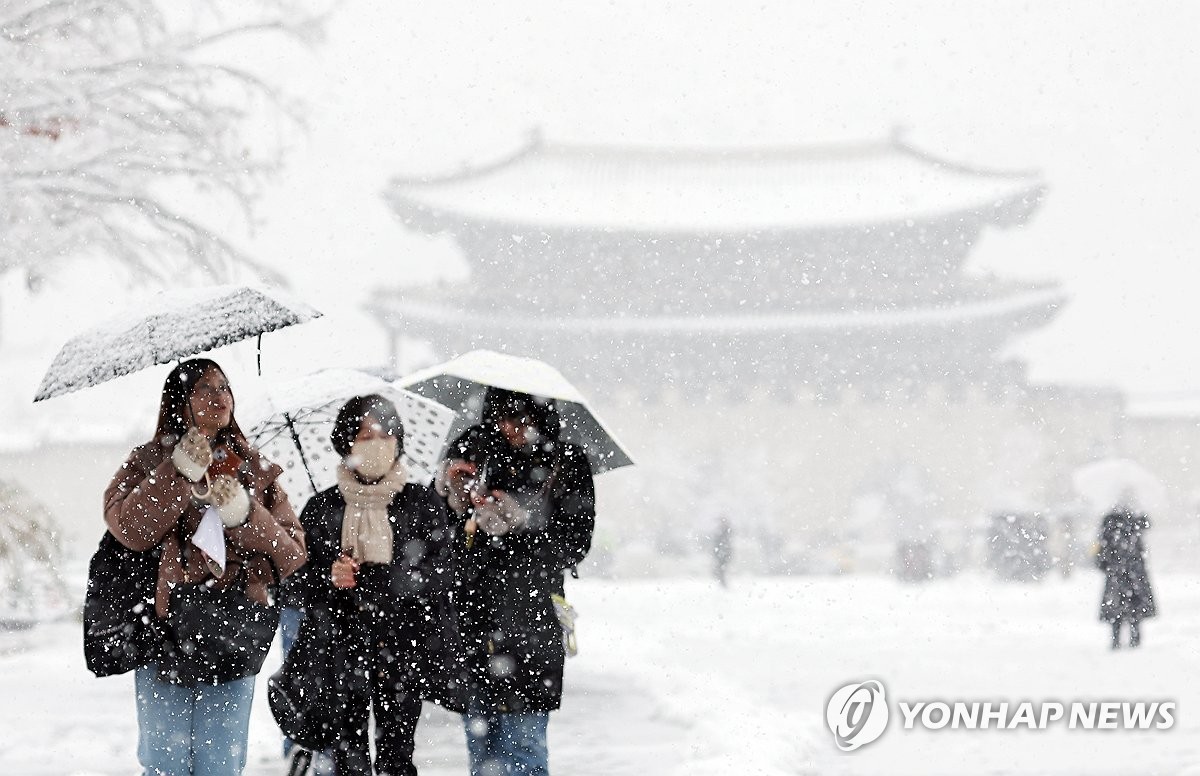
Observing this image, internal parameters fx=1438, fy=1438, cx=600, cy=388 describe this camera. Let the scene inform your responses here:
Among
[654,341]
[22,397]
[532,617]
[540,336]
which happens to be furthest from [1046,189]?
[22,397]

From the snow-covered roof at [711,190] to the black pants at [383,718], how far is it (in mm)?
24143

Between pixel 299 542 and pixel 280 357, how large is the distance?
49341mm

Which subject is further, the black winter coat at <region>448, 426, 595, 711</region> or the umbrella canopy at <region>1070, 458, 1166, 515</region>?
the umbrella canopy at <region>1070, 458, 1166, 515</region>

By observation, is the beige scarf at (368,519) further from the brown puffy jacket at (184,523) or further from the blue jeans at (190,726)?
the blue jeans at (190,726)

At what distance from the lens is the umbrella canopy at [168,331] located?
3.21 meters

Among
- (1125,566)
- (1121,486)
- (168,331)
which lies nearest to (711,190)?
(1121,486)

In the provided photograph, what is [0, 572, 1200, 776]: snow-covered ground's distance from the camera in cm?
573

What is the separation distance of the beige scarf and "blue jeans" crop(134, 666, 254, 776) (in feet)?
1.42

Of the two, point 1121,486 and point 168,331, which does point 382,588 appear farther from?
point 1121,486

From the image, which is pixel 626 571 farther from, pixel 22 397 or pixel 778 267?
pixel 22 397

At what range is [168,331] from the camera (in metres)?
3.25

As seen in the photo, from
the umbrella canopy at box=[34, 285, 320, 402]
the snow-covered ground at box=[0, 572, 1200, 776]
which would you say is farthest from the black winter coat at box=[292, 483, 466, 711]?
the snow-covered ground at box=[0, 572, 1200, 776]

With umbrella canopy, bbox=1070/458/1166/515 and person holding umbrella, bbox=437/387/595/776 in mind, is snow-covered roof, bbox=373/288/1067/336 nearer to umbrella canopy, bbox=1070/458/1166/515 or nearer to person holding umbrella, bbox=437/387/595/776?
umbrella canopy, bbox=1070/458/1166/515

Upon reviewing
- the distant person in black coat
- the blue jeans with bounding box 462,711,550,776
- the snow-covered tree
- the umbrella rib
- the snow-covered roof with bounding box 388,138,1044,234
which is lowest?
the blue jeans with bounding box 462,711,550,776
